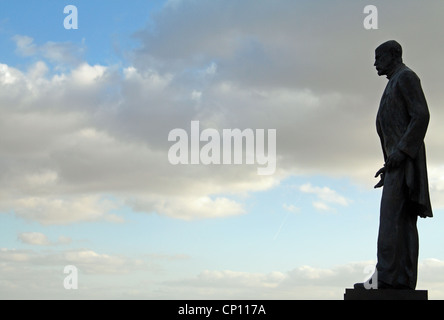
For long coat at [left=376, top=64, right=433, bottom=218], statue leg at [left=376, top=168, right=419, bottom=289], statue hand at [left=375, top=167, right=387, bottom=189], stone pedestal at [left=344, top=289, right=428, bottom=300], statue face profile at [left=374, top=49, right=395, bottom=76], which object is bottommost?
stone pedestal at [left=344, top=289, right=428, bottom=300]

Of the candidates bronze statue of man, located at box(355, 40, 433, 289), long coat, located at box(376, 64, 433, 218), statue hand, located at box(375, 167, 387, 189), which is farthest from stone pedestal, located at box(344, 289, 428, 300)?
statue hand, located at box(375, 167, 387, 189)

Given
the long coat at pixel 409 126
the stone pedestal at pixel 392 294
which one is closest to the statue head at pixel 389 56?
the long coat at pixel 409 126

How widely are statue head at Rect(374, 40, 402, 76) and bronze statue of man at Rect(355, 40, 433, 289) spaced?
0.25 m

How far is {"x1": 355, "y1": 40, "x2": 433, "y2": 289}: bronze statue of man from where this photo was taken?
1333 centimetres

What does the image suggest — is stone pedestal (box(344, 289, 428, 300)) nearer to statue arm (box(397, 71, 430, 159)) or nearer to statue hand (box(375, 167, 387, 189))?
statue hand (box(375, 167, 387, 189))

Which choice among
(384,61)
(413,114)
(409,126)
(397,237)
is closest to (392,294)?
(397,237)

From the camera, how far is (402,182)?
13.7 meters

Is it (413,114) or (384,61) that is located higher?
(384,61)

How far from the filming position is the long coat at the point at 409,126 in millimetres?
13578

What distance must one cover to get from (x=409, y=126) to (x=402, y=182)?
1.08 metres

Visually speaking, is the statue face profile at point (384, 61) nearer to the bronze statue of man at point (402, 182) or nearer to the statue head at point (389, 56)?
the statue head at point (389, 56)

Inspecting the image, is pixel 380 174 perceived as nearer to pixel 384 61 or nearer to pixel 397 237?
pixel 397 237
